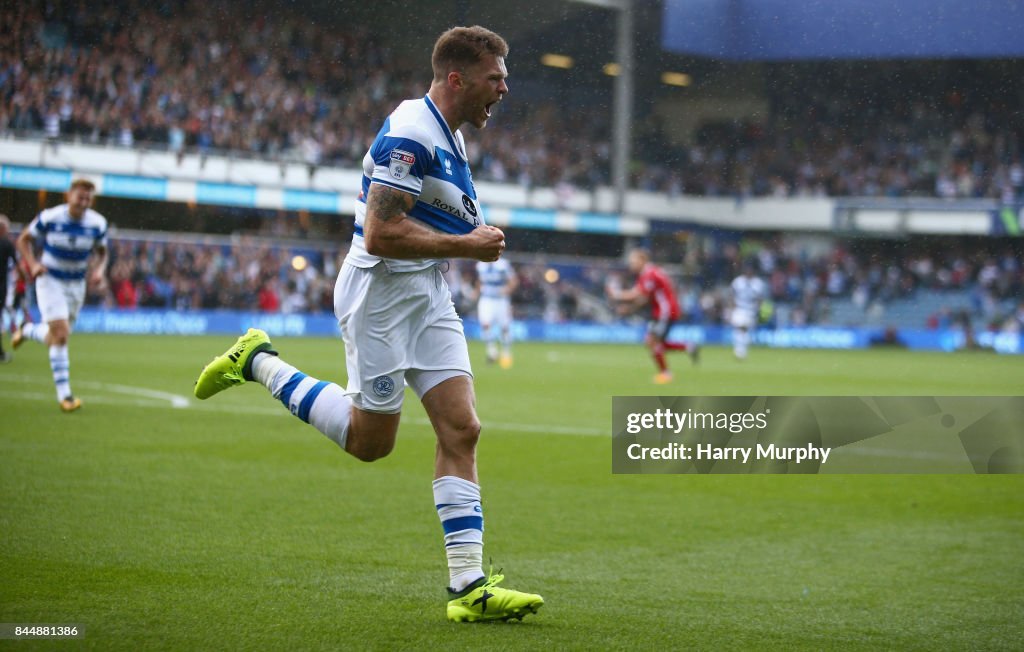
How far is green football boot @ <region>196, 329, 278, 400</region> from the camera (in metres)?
4.76

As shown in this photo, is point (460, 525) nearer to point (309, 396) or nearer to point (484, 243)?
point (309, 396)

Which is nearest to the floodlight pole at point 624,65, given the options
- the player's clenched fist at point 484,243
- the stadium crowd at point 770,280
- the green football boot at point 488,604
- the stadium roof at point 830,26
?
the stadium roof at point 830,26

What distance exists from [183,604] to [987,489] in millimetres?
5776

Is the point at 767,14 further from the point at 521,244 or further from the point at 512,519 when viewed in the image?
the point at 521,244

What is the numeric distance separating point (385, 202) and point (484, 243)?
0.37m

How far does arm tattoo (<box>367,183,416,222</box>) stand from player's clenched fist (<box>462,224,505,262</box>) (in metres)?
0.25

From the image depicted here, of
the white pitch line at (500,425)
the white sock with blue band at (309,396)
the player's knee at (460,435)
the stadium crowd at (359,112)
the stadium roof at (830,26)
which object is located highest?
the stadium crowd at (359,112)

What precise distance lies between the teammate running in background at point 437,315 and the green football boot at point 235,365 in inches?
27.0

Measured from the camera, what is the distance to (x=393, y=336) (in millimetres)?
4070

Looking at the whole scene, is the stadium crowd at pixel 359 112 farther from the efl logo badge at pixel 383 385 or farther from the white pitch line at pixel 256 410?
the efl logo badge at pixel 383 385

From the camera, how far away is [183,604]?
3.90 meters

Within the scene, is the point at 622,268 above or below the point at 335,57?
below

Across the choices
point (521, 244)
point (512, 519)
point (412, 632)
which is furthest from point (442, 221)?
point (521, 244)

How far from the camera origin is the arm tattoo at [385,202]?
3.82 meters
